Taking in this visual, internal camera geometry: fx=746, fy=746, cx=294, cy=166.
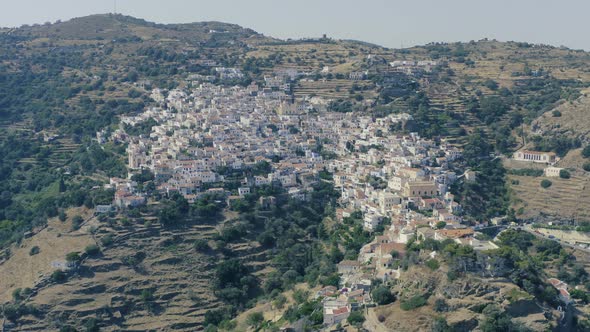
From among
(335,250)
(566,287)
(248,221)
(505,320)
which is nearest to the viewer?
(505,320)

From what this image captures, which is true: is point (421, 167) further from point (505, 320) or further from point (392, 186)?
point (505, 320)

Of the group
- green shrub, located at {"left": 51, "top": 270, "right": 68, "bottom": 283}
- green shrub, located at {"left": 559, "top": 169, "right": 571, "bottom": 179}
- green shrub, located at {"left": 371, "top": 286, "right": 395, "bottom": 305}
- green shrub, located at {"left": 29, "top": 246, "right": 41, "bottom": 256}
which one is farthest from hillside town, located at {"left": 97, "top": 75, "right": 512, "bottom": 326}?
green shrub, located at {"left": 51, "top": 270, "right": 68, "bottom": 283}

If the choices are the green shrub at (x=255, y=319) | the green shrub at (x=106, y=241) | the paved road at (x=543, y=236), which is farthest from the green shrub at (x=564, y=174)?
the green shrub at (x=106, y=241)

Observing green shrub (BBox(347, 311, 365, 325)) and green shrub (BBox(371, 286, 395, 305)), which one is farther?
green shrub (BBox(371, 286, 395, 305))

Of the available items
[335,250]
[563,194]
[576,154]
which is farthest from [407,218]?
[576,154]

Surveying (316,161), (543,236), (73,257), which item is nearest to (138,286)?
(73,257)

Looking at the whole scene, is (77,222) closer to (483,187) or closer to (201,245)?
(201,245)

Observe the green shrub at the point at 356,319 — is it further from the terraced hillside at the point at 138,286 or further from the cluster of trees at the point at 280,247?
the terraced hillside at the point at 138,286

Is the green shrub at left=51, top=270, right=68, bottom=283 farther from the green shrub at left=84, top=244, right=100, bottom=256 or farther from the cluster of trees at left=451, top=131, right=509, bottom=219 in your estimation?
the cluster of trees at left=451, top=131, right=509, bottom=219

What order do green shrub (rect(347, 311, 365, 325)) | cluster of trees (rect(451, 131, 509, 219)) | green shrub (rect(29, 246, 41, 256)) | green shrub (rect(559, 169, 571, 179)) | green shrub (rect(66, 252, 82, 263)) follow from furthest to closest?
1. green shrub (rect(559, 169, 571, 179))
2. cluster of trees (rect(451, 131, 509, 219))
3. green shrub (rect(29, 246, 41, 256))
4. green shrub (rect(66, 252, 82, 263))
5. green shrub (rect(347, 311, 365, 325))
